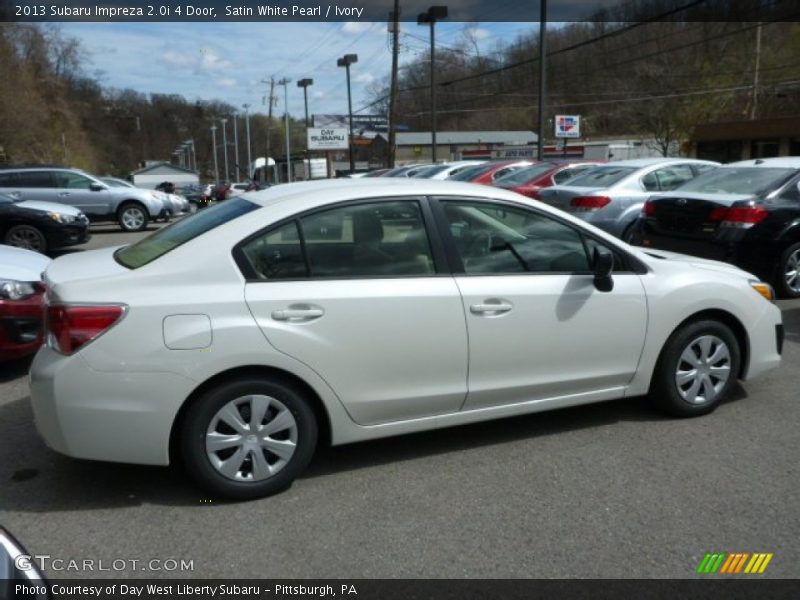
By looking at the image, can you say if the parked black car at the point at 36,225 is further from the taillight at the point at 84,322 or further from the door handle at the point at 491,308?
the door handle at the point at 491,308

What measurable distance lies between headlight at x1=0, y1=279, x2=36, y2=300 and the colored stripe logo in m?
Result: 5.04

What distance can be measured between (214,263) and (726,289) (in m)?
3.22

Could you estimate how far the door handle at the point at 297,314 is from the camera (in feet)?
11.3

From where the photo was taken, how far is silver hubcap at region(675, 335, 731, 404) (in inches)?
174

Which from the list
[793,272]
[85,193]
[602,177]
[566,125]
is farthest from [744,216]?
[566,125]

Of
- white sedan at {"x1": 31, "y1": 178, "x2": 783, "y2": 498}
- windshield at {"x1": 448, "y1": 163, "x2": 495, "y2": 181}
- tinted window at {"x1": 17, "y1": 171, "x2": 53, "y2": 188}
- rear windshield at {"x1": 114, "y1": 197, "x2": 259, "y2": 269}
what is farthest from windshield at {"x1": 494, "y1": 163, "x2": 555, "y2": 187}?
tinted window at {"x1": 17, "y1": 171, "x2": 53, "y2": 188}

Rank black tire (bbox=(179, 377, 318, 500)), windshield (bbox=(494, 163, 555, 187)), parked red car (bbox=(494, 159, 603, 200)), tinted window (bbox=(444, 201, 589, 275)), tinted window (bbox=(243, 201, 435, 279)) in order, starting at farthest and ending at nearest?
windshield (bbox=(494, 163, 555, 187)), parked red car (bbox=(494, 159, 603, 200)), tinted window (bbox=(444, 201, 589, 275)), tinted window (bbox=(243, 201, 435, 279)), black tire (bbox=(179, 377, 318, 500))

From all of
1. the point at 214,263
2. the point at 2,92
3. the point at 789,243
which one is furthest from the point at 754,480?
the point at 2,92

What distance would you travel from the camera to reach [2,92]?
144ft

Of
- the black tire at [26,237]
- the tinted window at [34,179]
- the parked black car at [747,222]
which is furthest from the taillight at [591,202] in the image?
the tinted window at [34,179]

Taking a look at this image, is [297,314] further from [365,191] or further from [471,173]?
[471,173]

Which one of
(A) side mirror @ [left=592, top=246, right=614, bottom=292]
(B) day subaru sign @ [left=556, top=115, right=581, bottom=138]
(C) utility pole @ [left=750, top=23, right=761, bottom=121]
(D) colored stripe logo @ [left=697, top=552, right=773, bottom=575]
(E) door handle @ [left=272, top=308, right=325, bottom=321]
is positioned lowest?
(D) colored stripe logo @ [left=697, top=552, right=773, bottom=575]

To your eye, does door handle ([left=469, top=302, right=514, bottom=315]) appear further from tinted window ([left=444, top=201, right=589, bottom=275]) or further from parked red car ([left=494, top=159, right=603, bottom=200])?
parked red car ([left=494, top=159, right=603, bottom=200])
